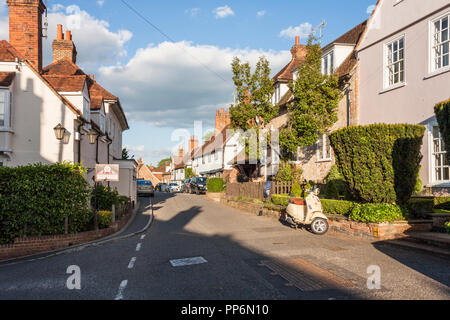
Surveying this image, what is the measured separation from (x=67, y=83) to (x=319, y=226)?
13.5 m

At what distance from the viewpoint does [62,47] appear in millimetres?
25875

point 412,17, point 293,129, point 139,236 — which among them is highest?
point 412,17

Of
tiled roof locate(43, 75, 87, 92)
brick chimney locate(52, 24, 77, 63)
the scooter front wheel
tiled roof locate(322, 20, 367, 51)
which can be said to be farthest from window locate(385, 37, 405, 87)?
brick chimney locate(52, 24, 77, 63)

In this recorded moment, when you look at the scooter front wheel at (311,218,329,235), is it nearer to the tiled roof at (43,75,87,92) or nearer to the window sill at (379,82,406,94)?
the window sill at (379,82,406,94)

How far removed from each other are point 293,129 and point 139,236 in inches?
429

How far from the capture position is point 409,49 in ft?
50.7

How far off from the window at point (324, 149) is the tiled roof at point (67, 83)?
13454 millimetres

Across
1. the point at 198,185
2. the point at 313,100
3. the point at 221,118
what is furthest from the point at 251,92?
the point at 221,118

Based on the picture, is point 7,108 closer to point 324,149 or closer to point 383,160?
point 383,160

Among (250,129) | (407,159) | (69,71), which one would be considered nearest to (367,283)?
(407,159)

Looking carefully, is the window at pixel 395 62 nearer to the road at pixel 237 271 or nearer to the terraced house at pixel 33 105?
the road at pixel 237 271
